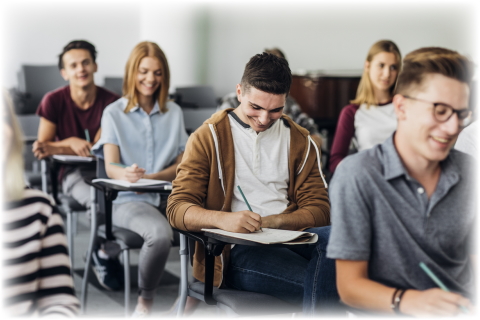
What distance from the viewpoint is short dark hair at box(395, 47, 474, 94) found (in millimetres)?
1257

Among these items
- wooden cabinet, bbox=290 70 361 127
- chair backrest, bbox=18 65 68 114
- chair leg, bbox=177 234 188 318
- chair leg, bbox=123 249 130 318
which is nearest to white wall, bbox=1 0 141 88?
chair backrest, bbox=18 65 68 114

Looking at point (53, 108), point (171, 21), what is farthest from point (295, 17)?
point (53, 108)

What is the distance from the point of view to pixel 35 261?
47.9 inches

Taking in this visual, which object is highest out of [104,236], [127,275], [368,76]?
[368,76]

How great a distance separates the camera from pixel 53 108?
3.40 metres

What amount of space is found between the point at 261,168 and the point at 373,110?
1.44 metres

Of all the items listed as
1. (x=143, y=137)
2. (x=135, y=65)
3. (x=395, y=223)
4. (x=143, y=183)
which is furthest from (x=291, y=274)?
(x=135, y=65)

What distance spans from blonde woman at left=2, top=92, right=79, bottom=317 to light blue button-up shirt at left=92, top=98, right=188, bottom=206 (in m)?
1.53

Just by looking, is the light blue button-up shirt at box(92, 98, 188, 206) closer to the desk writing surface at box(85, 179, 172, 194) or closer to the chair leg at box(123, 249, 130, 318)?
the chair leg at box(123, 249, 130, 318)

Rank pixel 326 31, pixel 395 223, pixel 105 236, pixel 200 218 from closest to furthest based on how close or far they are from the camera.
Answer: pixel 395 223, pixel 200 218, pixel 105 236, pixel 326 31

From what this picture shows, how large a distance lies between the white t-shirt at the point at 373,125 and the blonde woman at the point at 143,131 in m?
0.98

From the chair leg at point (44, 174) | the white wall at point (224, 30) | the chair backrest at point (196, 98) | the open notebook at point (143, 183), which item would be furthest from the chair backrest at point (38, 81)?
the open notebook at point (143, 183)

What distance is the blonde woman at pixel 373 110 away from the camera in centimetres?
322

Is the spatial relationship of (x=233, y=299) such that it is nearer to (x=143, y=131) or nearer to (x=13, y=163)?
(x=13, y=163)
